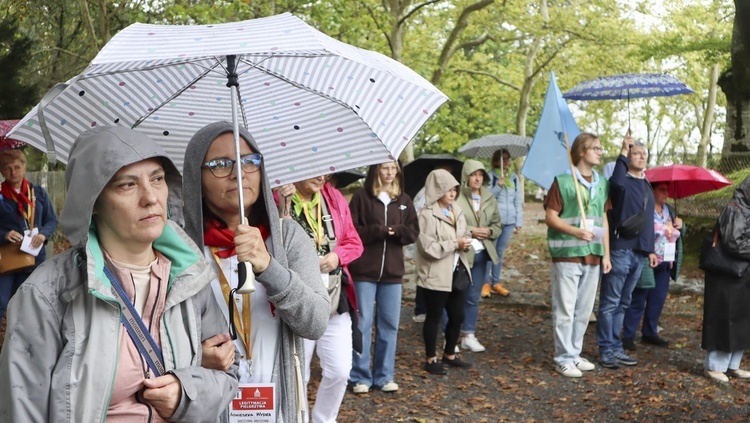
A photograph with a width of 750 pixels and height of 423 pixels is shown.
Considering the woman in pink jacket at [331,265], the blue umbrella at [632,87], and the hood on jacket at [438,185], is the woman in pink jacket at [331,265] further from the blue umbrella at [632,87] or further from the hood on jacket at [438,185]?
the blue umbrella at [632,87]

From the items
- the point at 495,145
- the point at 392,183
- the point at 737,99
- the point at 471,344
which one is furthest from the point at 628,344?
the point at 737,99

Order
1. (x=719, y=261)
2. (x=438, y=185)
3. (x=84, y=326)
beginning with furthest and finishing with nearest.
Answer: (x=438, y=185) → (x=719, y=261) → (x=84, y=326)

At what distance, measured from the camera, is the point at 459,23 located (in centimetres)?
1998

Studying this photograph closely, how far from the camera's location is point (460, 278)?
319 inches

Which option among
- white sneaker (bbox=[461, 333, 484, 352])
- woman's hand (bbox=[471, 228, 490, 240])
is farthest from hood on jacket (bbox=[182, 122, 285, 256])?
white sneaker (bbox=[461, 333, 484, 352])

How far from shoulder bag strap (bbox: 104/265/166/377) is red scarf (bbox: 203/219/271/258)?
726 millimetres

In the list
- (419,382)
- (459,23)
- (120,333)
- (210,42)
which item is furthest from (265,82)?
(459,23)

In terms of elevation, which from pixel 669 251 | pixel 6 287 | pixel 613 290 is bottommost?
pixel 6 287

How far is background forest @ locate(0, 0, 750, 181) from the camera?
44.5 ft

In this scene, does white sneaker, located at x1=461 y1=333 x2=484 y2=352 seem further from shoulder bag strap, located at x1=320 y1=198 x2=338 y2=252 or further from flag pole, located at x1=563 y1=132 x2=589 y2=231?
shoulder bag strap, located at x1=320 y1=198 x2=338 y2=252

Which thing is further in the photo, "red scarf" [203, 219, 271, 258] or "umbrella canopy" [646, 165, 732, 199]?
"umbrella canopy" [646, 165, 732, 199]

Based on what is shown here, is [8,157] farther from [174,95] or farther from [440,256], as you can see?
[174,95]

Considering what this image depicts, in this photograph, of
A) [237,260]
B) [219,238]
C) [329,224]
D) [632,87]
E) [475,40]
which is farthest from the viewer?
[475,40]

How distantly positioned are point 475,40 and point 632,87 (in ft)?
51.9
